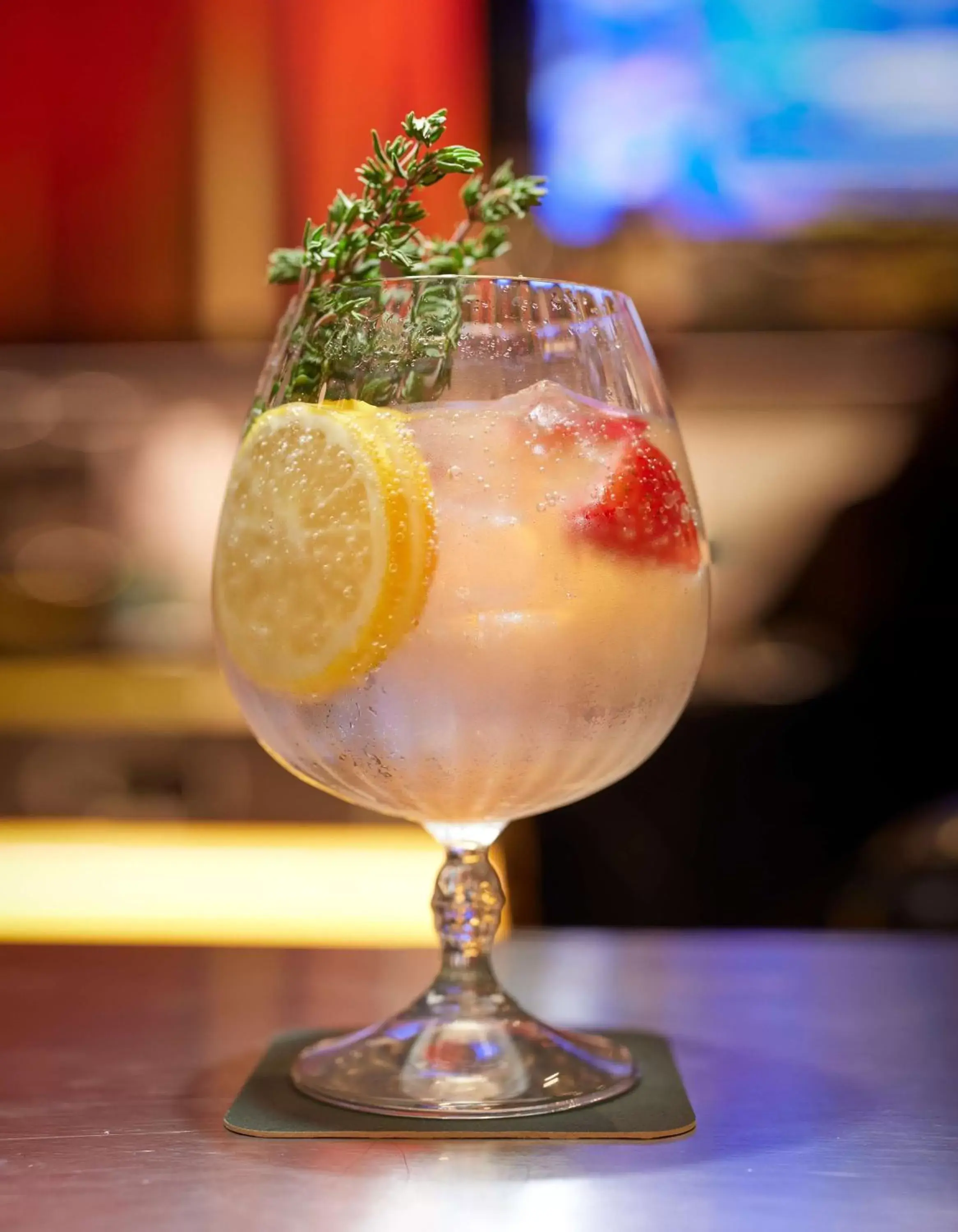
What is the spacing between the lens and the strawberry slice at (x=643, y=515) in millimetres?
692

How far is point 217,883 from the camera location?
2305 mm

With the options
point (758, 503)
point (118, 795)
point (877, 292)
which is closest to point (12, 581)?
point (118, 795)

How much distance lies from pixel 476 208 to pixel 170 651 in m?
2.17

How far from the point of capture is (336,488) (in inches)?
26.8

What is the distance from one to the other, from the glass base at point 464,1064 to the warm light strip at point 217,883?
3.73 ft

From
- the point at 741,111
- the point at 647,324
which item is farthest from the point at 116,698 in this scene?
the point at 741,111

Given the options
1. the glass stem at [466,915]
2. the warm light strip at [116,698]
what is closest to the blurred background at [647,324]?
the warm light strip at [116,698]

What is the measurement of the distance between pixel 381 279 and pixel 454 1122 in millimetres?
370

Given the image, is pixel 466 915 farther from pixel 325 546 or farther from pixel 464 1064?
pixel 325 546

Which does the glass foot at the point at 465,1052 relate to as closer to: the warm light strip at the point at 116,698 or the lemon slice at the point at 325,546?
the lemon slice at the point at 325,546

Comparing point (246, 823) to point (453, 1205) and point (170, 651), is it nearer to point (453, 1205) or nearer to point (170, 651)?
point (170, 651)

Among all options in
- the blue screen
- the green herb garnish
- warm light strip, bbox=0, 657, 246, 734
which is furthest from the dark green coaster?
the blue screen

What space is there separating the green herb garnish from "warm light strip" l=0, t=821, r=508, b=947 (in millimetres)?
1218

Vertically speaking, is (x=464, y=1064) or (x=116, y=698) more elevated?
(x=464, y=1064)
